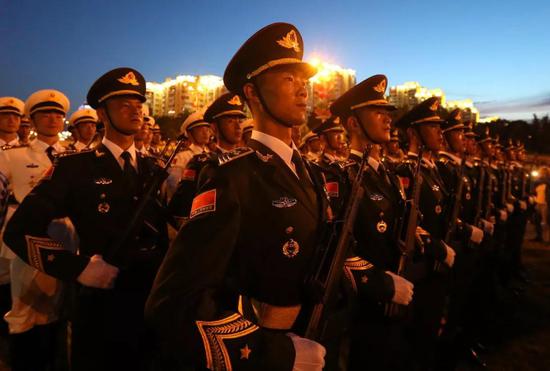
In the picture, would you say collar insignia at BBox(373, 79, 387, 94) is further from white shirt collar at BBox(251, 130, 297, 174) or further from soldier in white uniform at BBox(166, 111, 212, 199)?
soldier in white uniform at BBox(166, 111, 212, 199)

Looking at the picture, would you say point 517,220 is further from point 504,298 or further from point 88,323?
point 88,323

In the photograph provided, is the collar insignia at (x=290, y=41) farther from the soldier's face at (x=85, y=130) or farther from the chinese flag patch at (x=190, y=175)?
the soldier's face at (x=85, y=130)

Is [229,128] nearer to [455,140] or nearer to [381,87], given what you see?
[381,87]

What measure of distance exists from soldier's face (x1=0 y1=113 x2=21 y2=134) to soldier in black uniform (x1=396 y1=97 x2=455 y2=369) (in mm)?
6626

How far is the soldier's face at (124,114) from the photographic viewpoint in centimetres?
347

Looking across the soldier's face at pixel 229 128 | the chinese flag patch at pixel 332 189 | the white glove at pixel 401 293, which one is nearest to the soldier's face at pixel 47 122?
the soldier's face at pixel 229 128

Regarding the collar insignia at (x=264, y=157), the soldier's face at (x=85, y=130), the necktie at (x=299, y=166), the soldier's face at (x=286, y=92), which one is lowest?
the soldier's face at (x=85, y=130)

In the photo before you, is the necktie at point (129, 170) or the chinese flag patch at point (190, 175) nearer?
the necktie at point (129, 170)

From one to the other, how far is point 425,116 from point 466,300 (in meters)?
3.20

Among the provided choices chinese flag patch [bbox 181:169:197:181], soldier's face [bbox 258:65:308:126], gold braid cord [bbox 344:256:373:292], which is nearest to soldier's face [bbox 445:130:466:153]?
chinese flag patch [bbox 181:169:197:181]

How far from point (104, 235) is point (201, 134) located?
5.31 metres

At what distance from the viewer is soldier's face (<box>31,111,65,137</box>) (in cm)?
524

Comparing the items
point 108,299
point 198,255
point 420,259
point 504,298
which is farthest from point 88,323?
point 504,298

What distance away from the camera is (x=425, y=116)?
5.12m
